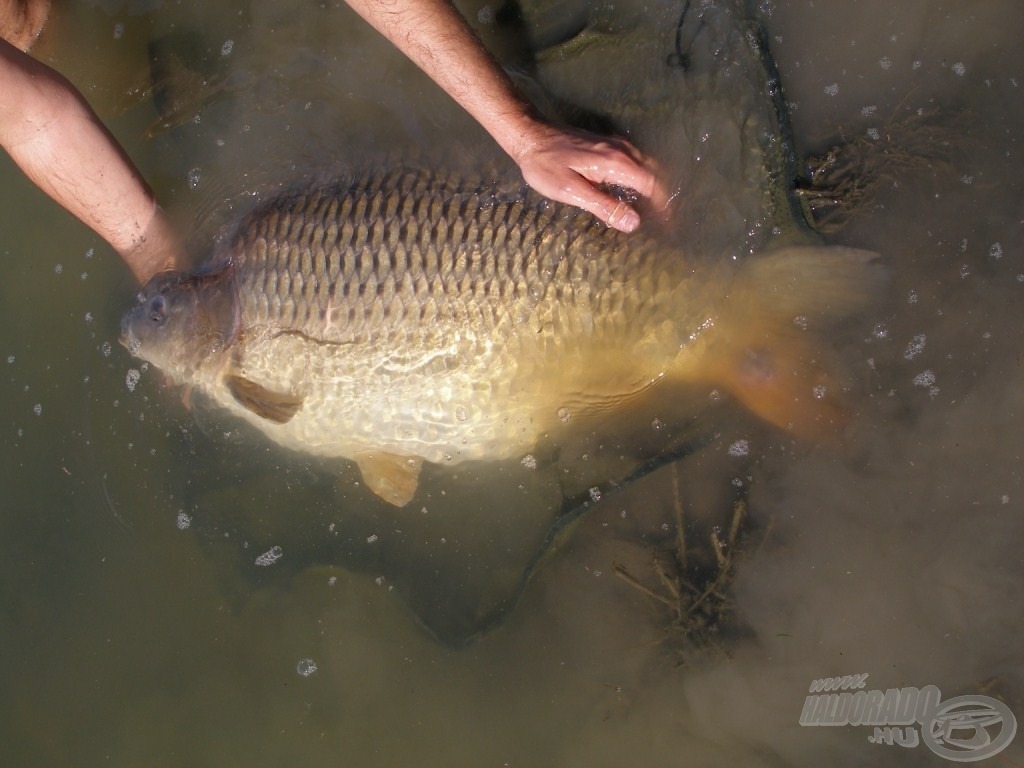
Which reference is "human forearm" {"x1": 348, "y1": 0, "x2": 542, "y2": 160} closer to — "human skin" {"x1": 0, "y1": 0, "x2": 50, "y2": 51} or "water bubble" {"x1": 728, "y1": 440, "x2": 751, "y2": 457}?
"water bubble" {"x1": 728, "y1": 440, "x2": 751, "y2": 457}

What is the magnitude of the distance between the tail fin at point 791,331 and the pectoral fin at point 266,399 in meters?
1.50

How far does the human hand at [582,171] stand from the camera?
2225 mm

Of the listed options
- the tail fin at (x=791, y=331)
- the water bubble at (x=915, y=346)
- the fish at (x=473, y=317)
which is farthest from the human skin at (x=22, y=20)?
the water bubble at (x=915, y=346)

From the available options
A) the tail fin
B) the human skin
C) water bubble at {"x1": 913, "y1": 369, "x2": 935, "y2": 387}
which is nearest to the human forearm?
the tail fin

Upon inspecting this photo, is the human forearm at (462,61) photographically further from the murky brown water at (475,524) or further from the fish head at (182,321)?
the fish head at (182,321)

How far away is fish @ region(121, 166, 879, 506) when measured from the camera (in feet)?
7.73

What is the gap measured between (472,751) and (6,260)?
3327mm

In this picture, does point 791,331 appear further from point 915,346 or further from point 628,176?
point 628,176

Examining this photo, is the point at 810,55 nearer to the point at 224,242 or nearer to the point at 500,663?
the point at 224,242

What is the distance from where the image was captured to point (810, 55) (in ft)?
8.56

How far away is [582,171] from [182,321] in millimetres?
1656

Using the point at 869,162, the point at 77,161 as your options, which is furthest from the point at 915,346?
the point at 77,161

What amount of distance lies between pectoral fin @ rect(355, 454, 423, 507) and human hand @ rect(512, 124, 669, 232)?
1.21 m

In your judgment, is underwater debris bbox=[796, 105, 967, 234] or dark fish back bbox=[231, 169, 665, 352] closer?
dark fish back bbox=[231, 169, 665, 352]
